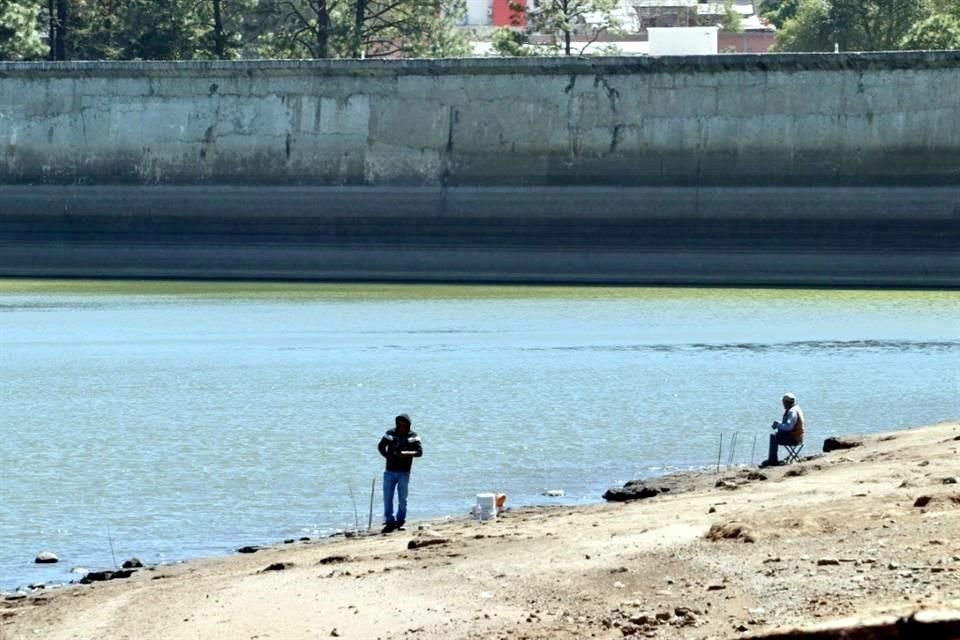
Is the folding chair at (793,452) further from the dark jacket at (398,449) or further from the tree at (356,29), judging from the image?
the tree at (356,29)

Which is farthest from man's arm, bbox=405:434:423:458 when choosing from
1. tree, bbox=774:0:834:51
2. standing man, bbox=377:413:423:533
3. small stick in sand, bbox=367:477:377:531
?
tree, bbox=774:0:834:51

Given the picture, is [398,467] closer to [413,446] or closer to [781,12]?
[413,446]

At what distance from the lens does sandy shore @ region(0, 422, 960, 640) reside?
8664 mm

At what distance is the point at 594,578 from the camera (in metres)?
9.82

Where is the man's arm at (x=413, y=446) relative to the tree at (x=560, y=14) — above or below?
below

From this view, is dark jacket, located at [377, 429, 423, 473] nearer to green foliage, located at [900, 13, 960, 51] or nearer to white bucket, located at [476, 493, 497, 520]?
white bucket, located at [476, 493, 497, 520]

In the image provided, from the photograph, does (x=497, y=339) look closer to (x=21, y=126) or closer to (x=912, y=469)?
(x=912, y=469)

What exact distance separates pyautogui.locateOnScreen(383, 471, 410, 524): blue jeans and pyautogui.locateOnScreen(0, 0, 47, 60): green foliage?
4037 centimetres

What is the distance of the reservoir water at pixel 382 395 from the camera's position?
16.0 metres

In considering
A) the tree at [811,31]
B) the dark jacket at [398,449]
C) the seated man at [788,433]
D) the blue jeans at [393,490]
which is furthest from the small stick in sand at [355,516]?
the tree at [811,31]

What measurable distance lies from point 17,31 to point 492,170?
1634 centimetres

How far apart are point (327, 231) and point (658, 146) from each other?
7386mm

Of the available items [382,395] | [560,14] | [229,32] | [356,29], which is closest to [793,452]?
[382,395]

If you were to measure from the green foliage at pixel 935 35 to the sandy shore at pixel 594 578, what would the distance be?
53.3 meters
